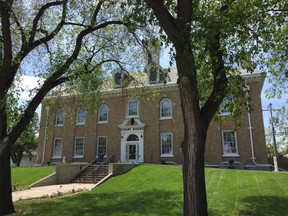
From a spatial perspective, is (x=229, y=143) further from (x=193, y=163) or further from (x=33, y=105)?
(x=193, y=163)

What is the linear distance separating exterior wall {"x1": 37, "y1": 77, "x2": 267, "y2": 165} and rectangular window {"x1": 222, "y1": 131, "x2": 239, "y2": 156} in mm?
336

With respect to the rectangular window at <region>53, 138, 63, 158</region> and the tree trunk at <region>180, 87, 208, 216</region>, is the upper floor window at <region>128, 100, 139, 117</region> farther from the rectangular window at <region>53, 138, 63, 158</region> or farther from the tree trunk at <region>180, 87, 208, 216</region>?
the tree trunk at <region>180, 87, 208, 216</region>

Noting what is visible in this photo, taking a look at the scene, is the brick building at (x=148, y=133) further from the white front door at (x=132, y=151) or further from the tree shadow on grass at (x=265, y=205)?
the tree shadow on grass at (x=265, y=205)

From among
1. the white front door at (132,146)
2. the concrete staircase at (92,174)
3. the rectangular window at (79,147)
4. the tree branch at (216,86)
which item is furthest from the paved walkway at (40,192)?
the rectangular window at (79,147)

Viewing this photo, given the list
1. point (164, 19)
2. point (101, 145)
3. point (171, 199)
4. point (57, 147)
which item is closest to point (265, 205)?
point (171, 199)

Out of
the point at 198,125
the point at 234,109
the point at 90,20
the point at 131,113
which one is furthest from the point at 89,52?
the point at 131,113

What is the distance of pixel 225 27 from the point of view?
6008 millimetres

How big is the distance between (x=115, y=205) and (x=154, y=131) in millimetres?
15641

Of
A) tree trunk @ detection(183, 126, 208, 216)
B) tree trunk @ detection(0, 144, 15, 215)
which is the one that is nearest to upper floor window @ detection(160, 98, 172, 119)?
tree trunk @ detection(0, 144, 15, 215)

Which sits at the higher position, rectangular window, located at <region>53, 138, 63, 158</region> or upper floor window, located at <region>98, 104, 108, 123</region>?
upper floor window, located at <region>98, 104, 108, 123</region>

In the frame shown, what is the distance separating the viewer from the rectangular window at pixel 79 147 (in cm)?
2872

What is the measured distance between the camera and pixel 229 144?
23516mm

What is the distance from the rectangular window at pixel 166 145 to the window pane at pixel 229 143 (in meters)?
4.78

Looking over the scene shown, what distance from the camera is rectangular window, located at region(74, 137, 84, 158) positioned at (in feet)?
94.2
